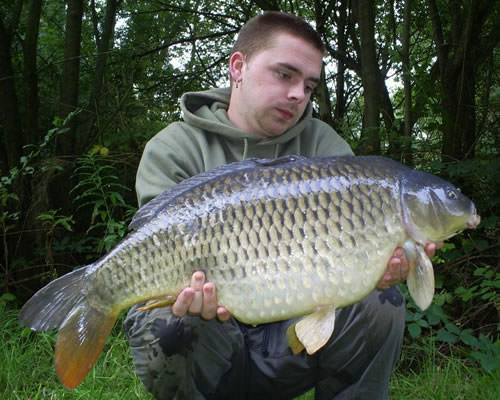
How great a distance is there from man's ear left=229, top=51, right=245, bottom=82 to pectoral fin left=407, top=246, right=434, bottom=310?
0.82 meters

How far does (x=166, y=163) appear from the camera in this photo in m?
1.62

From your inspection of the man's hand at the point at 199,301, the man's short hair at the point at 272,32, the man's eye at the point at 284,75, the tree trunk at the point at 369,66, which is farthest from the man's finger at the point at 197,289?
the tree trunk at the point at 369,66

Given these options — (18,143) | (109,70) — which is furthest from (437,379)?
(109,70)

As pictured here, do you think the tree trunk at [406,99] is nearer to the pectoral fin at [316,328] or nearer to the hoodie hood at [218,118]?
the hoodie hood at [218,118]

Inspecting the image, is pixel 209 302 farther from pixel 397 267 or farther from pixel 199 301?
pixel 397 267

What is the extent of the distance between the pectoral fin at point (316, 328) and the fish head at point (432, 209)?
24 centimetres

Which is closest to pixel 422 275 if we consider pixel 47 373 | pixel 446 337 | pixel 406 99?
pixel 446 337

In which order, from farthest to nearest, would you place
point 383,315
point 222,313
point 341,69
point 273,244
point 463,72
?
1. point 341,69
2. point 463,72
3. point 383,315
4. point 222,313
5. point 273,244

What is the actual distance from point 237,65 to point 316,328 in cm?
91

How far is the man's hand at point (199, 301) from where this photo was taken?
1.19 m

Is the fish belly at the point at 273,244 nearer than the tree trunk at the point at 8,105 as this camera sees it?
Yes

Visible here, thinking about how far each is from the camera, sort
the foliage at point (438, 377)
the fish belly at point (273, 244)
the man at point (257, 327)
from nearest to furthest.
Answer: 1. the fish belly at point (273, 244)
2. the man at point (257, 327)
3. the foliage at point (438, 377)

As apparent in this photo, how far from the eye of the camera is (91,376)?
79.2 inches

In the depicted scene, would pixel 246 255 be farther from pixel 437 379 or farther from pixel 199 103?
pixel 437 379
